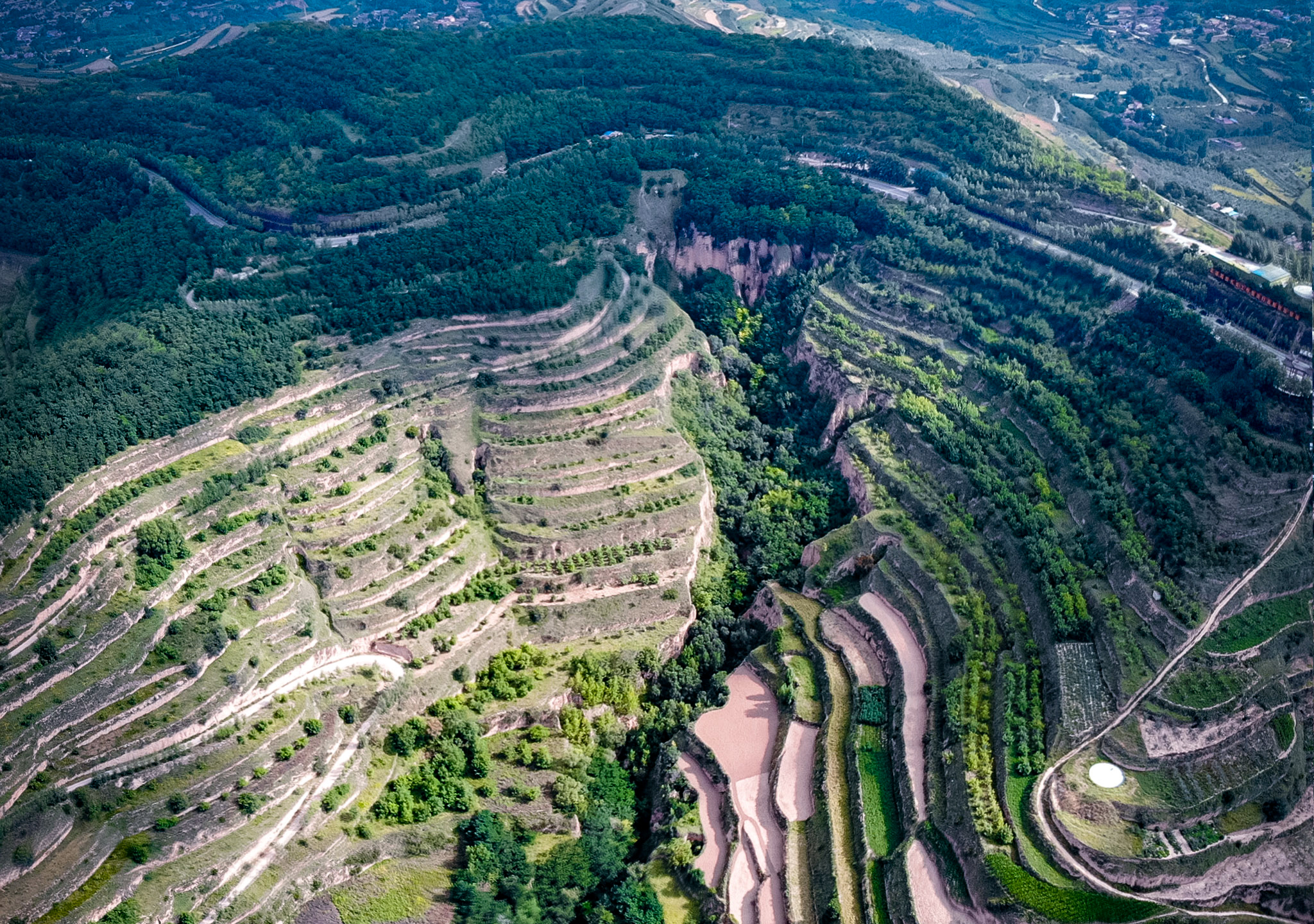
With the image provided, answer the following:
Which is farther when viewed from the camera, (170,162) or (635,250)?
(170,162)

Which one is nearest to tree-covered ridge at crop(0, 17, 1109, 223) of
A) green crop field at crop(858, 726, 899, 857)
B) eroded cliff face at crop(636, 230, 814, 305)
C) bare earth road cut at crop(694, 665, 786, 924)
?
eroded cliff face at crop(636, 230, 814, 305)

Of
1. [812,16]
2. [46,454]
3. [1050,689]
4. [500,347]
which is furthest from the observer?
[812,16]

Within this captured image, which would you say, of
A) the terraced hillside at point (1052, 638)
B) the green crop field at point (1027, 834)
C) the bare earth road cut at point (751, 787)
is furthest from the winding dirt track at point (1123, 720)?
the bare earth road cut at point (751, 787)

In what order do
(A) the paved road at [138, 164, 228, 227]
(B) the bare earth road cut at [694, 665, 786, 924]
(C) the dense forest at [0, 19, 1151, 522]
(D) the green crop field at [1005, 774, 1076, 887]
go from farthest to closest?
(A) the paved road at [138, 164, 228, 227] < (C) the dense forest at [0, 19, 1151, 522] < (B) the bare earth road cut at [694, 665, 786, 924] < (D) the green crop field at [1005, 774, 1076, 887]

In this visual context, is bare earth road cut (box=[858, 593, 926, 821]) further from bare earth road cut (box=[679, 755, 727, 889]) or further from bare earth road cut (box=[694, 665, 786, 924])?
bare earth road cut (box=[679, 755, 727, 889])

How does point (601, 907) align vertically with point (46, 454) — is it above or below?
below

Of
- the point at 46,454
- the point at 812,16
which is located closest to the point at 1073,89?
the point at 812,16

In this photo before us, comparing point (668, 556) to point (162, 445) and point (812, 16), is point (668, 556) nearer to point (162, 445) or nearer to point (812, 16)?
point (162, 445)
